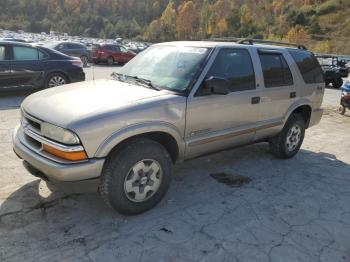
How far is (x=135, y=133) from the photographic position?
3574 millimetres

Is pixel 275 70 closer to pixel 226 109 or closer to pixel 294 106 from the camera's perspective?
pixel 294 106

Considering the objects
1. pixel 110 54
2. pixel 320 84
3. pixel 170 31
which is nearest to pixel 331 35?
pixel 170 31

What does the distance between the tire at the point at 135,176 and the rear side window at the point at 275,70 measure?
2.05 m

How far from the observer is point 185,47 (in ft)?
15.1

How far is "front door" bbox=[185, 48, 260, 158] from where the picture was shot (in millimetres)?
4137

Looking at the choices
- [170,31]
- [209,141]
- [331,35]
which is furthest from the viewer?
[170,31]

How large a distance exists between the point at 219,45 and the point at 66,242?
112 inches

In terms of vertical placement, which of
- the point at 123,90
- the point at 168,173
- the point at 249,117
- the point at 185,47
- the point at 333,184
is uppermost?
the point at 185,47

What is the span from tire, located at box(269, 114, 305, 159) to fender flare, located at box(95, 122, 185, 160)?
7.19 ft

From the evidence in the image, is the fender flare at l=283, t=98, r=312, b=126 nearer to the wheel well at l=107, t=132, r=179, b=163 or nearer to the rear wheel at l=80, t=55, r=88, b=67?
the wheel well at l=107, t=132, r=179, b=163

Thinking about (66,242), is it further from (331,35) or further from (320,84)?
(331,35)

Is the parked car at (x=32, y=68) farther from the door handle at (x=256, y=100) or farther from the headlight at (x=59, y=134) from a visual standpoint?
the door handle at (x=256, y=100)

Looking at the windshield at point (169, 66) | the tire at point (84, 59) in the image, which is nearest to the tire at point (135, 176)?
the windshield at point (169, 66)

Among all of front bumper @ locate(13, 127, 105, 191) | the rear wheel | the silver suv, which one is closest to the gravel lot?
the silver suv
